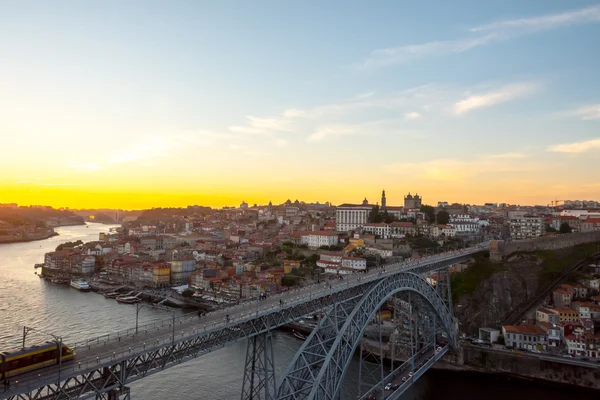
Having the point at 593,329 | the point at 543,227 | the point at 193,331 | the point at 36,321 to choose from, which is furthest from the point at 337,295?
the point at 543,227

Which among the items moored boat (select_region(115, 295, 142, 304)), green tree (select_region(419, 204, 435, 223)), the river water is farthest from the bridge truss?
green tree (select_region(419, 204, 435, 223))

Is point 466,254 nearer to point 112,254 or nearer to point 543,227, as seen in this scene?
point 543,227

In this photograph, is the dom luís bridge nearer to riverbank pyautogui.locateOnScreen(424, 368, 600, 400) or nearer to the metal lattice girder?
the metal lattice girder

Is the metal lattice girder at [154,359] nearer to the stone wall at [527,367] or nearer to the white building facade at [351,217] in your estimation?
the stone wall at [527,367]

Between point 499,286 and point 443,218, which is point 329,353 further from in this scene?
point 443,218

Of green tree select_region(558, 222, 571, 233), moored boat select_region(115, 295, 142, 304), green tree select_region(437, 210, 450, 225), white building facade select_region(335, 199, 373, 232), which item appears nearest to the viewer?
moored boat select_region(115, 295, 142, 304)

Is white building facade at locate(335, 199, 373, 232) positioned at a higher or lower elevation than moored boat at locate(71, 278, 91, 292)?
higher

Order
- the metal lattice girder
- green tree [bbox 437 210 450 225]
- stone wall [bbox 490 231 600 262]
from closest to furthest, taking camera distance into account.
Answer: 1. the metal lattice girder
2. stone wall [bbox 490 231 600 262]
3. green tree [bbox 437 210 450 225]
